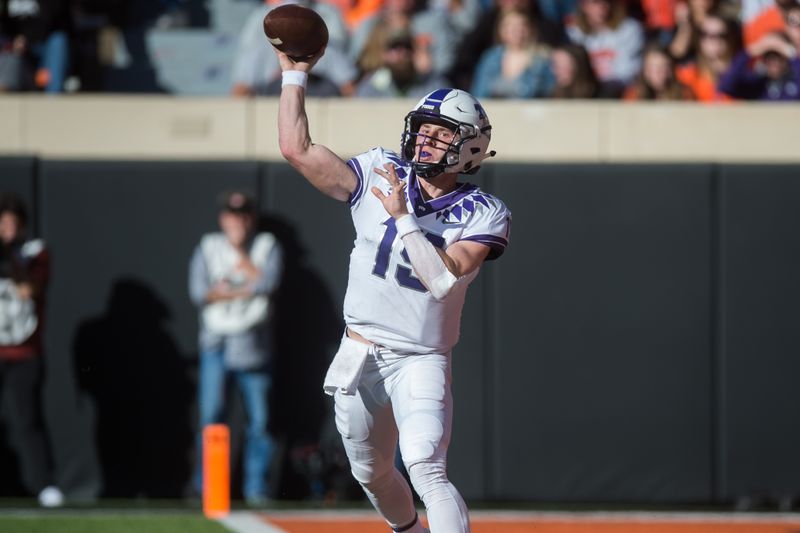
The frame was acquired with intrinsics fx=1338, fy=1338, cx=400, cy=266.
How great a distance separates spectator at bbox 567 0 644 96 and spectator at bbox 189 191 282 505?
2924 millimetres

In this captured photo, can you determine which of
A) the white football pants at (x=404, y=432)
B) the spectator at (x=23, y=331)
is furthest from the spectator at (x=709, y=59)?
the white football pants at (x=404, y=432)

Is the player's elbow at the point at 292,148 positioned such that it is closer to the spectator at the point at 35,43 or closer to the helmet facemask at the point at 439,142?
the helmet facemask at the point at 439,142

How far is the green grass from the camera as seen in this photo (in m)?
6.98

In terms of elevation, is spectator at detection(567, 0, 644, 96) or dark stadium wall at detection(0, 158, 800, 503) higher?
spectator at detection(567, 0, 644, 96)

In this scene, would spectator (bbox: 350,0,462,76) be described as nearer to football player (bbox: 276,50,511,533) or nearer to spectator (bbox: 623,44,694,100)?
spectator (bbox: 623,44,694,100)

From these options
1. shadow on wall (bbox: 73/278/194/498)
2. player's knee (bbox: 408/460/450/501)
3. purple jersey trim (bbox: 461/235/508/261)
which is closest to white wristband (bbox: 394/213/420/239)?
purple jersey trim (bbox: 461/235/508/261)

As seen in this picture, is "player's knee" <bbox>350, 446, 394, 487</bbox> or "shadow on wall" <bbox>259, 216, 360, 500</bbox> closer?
"player's knee" <bbox>350, 446, 394, 487</bbox>

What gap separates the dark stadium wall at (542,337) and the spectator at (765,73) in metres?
0.70

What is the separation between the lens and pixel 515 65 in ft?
31.9

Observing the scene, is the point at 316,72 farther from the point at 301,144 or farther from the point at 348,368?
the point at 348,368

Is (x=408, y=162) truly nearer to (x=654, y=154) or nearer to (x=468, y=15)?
(x=654, y=154)

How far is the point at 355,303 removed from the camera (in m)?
5.31

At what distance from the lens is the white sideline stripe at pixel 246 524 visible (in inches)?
281

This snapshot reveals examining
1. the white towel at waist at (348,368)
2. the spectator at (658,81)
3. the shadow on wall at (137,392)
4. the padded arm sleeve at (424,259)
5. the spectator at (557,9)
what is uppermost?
the spectator at (557,9)
